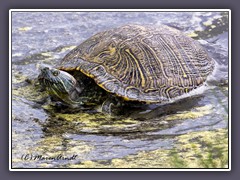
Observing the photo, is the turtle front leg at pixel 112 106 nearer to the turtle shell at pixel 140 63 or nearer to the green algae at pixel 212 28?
the turtle shell at pixel 140 63

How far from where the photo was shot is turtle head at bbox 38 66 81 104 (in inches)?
313

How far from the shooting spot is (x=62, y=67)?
8.59 metres

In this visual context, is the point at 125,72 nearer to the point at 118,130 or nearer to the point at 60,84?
the point at 60,84

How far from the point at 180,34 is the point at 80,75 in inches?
73.7

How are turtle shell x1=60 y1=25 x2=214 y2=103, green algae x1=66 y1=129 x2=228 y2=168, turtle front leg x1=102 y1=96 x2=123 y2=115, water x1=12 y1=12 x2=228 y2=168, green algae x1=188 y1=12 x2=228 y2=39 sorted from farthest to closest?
green algae x1=188 y1=12 x2=228 y2=39 < turtle shell x1=60 y1=25 x2=214 y2=103 < turtle front leg x1=102 y1=96 x2=123 y2=115 < water x1=12 y1=12 x2=228 y2=168 < green algae x1=66 y1=129 x2=228 y2=168

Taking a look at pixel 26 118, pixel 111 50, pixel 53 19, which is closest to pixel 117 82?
pixel 111 50

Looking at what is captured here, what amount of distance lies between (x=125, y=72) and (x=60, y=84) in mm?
935

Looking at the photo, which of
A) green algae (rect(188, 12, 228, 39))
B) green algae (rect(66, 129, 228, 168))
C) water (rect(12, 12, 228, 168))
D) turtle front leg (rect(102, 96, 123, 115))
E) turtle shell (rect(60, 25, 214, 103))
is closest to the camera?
green algae (rect(66, 129, 228, 168))

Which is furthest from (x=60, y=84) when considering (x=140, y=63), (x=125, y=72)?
(x=140, y=63)

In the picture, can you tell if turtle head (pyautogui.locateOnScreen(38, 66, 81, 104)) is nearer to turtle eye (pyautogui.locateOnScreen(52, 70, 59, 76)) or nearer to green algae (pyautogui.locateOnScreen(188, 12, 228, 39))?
turtle eye (pyautogui.locateOnScreen(52, 70, 59, 76))

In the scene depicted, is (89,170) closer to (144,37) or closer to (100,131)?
(100,131)

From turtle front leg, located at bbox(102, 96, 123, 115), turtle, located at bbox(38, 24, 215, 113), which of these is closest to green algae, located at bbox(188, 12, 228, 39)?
turtle, located at bbox(38, 24, 215, 113)

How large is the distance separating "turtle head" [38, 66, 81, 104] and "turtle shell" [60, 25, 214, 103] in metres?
0.28

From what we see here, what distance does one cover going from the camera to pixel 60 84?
26.3 feet
